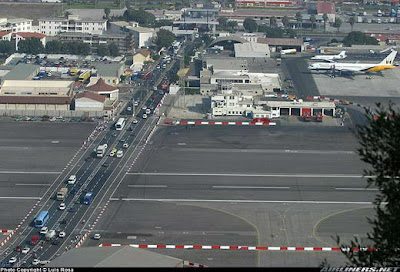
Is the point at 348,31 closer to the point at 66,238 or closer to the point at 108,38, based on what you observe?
the point at 108,38

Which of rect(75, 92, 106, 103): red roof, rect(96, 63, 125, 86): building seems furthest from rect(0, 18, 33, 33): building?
rect(75, 92, 106, 103): red roof

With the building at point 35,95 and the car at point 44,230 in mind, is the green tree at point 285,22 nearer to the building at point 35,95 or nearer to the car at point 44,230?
the building at point 35,95

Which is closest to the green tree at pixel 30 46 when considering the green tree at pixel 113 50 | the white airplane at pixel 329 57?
the green tree at pixel 113 50

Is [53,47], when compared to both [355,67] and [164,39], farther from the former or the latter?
[355,67]

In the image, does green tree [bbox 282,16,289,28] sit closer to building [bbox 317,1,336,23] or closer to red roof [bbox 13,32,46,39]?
building [bbox 317,1,336,23]

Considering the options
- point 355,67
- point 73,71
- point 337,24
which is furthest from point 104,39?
point 337,24

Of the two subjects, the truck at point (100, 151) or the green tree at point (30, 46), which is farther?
the green tree at point (30, 46)
